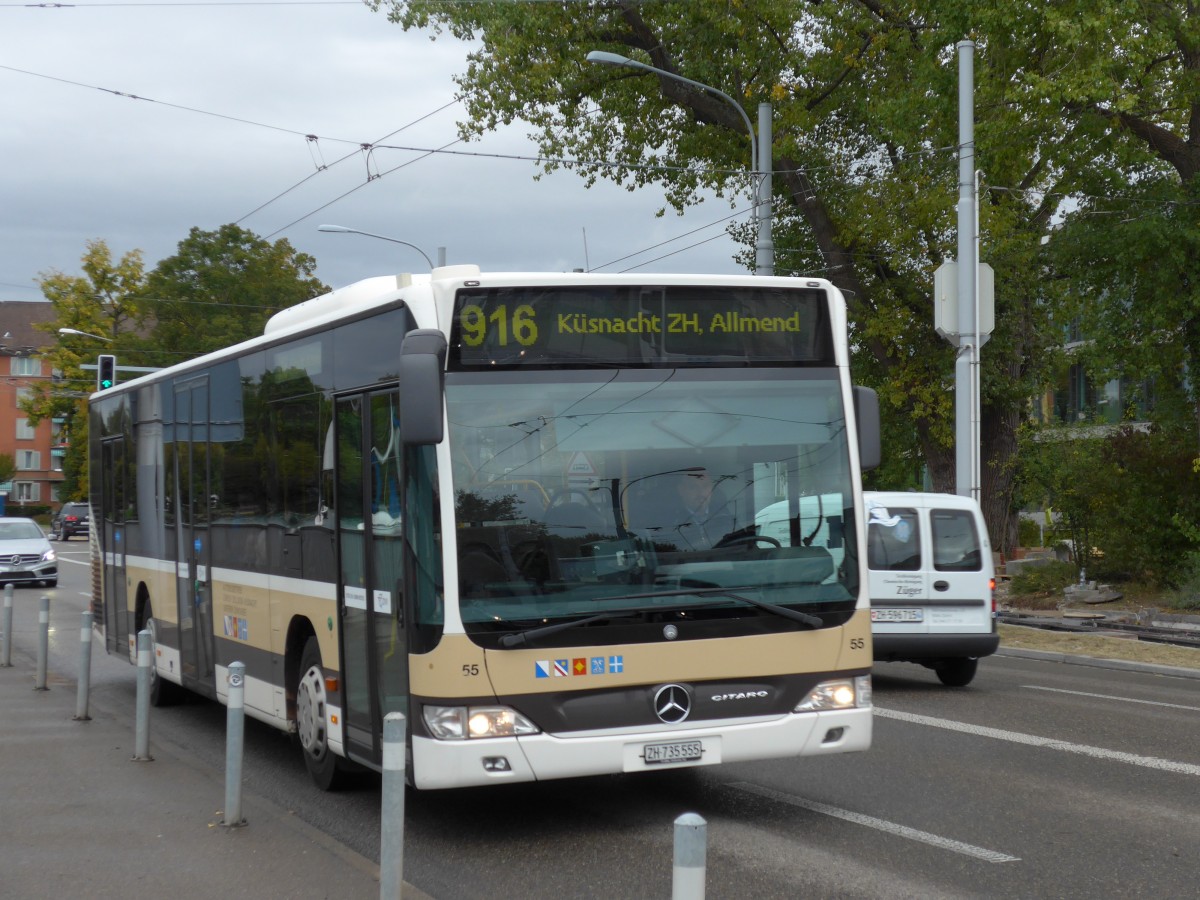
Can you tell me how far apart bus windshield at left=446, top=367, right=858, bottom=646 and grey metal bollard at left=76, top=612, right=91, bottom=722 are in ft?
17.5

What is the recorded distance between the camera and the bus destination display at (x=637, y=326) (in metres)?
7.67

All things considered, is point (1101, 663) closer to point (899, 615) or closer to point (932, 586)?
point (932, 586)

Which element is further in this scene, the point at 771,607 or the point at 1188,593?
the point at 1188,593

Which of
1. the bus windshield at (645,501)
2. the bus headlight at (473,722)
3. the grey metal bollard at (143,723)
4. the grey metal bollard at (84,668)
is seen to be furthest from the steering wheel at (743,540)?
the grey metal bollard at (84,668)

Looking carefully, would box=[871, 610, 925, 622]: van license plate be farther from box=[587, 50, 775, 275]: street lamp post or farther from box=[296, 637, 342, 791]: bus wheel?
→ box=[587, 50, 775, 275]: street lamp post

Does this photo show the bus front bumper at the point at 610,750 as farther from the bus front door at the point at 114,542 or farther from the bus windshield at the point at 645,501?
the bus front door at the point at 114,542

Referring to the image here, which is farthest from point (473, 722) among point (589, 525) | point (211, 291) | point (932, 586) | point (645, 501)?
point (211, 291)

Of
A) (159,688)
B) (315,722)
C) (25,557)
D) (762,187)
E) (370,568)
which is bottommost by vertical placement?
(159,688)

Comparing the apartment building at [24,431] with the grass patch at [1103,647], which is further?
the apartment building at [24,431]

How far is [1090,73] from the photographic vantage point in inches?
870

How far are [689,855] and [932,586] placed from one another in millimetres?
11167

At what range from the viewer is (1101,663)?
18109 millimetres

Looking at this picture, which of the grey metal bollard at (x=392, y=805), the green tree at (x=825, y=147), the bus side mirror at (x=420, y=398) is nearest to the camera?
the grey metal bollard at (x=392, y=805)

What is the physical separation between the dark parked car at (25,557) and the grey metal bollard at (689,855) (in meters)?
32.8
